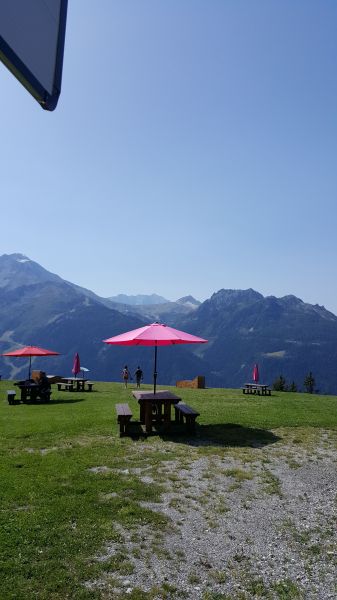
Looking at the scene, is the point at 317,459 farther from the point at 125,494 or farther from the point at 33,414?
the point at 33,414

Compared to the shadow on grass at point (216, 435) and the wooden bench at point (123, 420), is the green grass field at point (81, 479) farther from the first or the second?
the wooden bench at point (123, 420)

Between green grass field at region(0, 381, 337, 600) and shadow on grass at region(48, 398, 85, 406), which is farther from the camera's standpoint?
shadow on grass at region(48, 398, 85, 406)

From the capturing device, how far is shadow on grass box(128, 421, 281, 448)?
13.6m

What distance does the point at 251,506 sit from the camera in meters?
8.64

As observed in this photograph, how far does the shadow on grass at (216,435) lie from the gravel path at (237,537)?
221 centimetres

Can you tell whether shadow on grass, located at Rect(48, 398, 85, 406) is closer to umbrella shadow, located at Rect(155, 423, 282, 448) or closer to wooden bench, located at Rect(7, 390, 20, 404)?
wooden bench, located at Rect(7, 390, 20, 404)

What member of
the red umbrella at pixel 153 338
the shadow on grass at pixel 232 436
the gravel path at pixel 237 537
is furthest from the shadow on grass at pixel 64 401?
the gravel path at pixel 237 537

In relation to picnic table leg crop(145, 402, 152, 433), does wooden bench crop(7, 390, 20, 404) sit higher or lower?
lower

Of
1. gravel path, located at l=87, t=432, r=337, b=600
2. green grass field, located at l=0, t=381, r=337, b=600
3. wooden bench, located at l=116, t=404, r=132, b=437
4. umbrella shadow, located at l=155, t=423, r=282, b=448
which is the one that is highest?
wooden bench, located at l=116, t=404, r=132, b=437

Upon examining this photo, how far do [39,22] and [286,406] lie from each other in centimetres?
2251

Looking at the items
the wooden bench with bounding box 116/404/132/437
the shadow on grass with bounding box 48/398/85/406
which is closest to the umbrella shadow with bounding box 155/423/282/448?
the wooden bench with bounding box 116/404/132/437

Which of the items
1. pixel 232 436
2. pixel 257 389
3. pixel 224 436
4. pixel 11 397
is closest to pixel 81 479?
pixel 224 436

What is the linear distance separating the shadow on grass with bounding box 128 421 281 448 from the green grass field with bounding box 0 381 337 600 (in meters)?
0.03

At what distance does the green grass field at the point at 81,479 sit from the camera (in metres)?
6.03
